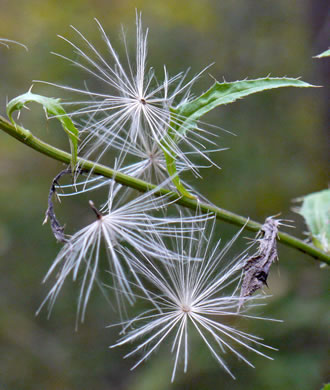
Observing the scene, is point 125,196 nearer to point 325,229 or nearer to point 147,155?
point 147,155

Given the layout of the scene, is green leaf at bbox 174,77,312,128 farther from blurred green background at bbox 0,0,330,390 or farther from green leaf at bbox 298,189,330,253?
blurred green background at bbox 0,0,330,390

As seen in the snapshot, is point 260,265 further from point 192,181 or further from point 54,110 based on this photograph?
point 192,181

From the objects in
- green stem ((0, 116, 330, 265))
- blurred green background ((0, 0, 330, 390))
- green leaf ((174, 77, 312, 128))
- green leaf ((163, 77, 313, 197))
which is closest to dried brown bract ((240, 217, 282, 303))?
green stem ((0, 116, 330, 265))

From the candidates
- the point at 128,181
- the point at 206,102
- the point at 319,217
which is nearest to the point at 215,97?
the point at 206,102

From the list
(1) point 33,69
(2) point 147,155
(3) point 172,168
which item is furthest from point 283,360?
(1) point 33,69

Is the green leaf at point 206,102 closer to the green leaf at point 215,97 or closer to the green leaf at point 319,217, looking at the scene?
the green leaf at point 215,97

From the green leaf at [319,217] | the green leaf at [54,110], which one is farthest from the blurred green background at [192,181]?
the green leaf at [54,110]
